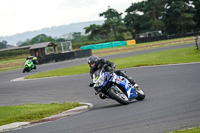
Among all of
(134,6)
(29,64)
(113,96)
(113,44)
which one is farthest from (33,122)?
(134,6)

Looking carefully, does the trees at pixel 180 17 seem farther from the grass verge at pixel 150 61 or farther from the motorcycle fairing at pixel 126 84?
the motorcycle fairing at pixel 126 84

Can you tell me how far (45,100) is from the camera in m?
14.5

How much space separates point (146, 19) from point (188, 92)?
88.4 m

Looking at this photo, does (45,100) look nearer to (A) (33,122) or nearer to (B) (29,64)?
(A) (33,122)

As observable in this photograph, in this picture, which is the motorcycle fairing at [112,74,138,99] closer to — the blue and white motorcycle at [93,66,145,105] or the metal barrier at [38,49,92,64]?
the blue and white motorcycle at [93,66,145,105]

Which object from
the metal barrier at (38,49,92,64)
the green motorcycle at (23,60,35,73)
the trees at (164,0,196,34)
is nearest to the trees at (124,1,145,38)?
the trees at (164,0,196,34)

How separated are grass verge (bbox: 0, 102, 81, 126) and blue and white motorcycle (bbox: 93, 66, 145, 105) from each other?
5.98 feet

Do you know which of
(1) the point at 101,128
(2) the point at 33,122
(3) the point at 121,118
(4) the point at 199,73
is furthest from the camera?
(4) the point at 199,73

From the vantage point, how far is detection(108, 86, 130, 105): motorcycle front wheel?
33.4 feet

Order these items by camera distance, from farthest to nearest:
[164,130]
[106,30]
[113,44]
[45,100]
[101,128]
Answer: [106,30]
[113,44]
[45,100]
[101,128]
[164,130]

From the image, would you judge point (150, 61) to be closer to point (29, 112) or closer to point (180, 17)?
point (29, 112)

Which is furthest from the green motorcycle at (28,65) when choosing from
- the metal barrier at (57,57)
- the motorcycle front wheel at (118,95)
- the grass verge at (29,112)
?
the motorcycle front wheel at (118,95)

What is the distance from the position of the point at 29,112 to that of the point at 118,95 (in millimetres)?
2934

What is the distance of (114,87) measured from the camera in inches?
405
